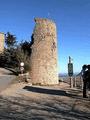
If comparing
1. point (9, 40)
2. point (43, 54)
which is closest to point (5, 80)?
point (43, 54)

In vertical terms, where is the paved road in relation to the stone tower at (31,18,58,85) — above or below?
below

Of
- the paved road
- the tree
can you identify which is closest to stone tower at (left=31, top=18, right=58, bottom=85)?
the paved road

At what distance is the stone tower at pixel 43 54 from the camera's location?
31234 mm

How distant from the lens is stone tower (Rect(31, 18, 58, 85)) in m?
31.2

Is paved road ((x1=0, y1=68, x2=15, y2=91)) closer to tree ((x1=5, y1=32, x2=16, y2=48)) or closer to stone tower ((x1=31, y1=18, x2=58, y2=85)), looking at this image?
stone tower ((x1=31, y1=18, x2=58, y2=85))

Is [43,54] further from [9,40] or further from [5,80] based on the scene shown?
[9,40]

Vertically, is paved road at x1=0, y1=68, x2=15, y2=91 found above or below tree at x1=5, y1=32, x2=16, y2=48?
below

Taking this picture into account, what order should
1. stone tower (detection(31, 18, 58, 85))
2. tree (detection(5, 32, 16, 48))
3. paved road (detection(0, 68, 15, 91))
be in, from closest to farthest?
paved road (detection(0, 68, 15, 91)) < stone tower (detection(31, 18, 58, 85)) < tree (detection(5, 32, 16, 48))

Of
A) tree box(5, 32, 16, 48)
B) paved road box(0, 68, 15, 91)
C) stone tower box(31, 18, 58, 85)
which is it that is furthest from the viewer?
tree box(5, 32, 16, 48)

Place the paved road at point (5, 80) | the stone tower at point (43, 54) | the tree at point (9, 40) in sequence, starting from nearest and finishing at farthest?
the paved road at point (5, 80) → the stone tower at point (43, 54) → the tree at point (9, 40)

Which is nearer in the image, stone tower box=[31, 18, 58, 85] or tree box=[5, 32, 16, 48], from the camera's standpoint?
stone tower box=[31, 18, 58, 85]

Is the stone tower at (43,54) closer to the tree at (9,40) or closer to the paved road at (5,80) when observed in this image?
the paved road at (5,80)

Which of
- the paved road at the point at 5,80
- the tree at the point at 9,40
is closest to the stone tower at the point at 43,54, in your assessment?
the paved road at the point at 5,80

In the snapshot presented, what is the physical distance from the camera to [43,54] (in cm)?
3116
